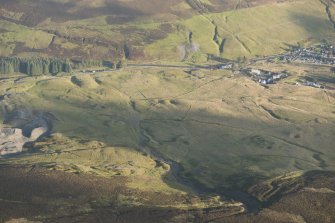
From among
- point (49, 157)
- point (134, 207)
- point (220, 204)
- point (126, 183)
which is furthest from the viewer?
point (49, 157)

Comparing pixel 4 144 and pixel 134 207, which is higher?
pixel 134 207

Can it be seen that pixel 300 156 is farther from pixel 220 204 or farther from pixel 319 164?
pixel 220 204

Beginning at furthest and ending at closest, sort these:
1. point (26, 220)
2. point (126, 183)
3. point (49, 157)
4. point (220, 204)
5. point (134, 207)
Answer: point (49, 157), point (126, 183), point (220, 204), point (134, 207), point (26, 220)

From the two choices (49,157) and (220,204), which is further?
(49,157)

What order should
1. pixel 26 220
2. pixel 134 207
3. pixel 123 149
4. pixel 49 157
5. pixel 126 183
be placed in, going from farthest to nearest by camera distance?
pixel 123 149 < pixel 49 157 < pixel 126 183 < pixel 134 207 < pixel 26 220

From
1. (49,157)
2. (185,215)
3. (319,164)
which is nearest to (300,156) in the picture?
(319,164)

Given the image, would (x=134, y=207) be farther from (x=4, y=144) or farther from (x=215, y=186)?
(x=4, y=144)

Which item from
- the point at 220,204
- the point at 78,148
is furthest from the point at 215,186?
the point at 78,148

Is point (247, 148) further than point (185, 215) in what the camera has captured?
Yes

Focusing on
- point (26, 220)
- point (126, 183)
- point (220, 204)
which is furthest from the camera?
point (126, 183)
